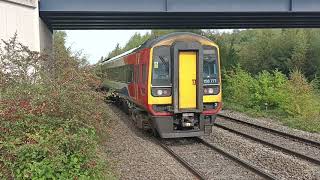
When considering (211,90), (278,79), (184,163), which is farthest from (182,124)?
(278,79)

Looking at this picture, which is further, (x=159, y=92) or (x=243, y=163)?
(x=159, y=92)

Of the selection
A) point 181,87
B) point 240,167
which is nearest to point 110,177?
point 240,167

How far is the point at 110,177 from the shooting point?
644 centimetres

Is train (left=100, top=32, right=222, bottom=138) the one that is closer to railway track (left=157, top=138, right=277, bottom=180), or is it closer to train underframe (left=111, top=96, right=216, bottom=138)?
train underframe (left=111, top=96, right=216, bottom=138)

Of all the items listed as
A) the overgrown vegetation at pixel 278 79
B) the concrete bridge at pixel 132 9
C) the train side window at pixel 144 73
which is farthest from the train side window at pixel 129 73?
the concrete bridge at pixel 132 9

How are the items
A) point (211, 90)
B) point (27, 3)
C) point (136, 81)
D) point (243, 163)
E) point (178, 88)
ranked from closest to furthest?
point (243, 163) < point (178, 88) < point (211, 90) < point (136, 81) < point (27, 3)

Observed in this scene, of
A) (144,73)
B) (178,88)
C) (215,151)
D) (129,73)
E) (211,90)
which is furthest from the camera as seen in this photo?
(129,73)

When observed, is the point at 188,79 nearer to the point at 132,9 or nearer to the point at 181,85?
the point at 181,85

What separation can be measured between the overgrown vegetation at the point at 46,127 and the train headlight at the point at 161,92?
2.75m

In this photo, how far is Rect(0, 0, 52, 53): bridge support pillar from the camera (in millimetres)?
14836

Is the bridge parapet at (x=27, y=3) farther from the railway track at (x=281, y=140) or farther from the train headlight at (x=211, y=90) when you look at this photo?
the railway track at (x=281, y=140)

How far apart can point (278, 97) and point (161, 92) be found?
418 inches

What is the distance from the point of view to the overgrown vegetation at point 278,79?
17359 mm

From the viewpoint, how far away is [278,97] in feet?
64.1
